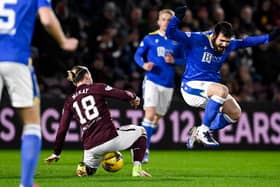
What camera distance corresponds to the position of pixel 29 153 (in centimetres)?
693

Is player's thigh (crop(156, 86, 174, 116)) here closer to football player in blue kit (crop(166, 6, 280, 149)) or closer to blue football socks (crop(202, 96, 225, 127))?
football player in blue kit (crop(166, 6, 280, 149))

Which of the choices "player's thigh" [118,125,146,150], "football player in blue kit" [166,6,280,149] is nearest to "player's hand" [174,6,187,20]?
"football player in blue kit" [166,6,280,149]

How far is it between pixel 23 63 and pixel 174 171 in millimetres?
4476

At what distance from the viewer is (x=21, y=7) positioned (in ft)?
22.7

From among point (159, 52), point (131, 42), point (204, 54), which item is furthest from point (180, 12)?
point (131, 42)

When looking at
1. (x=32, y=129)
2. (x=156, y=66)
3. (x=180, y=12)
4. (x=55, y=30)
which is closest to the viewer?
(x=55, y=30)

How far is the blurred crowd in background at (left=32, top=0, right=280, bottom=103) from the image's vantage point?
1636 cm

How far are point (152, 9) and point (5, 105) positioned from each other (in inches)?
177

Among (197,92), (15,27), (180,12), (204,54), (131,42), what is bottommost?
(197,92)

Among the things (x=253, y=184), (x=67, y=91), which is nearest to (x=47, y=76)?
(x=67, y=91)

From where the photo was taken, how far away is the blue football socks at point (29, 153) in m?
6.91

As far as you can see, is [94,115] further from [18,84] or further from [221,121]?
[18,84]

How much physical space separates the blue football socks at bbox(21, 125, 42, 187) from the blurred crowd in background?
29.6 ft

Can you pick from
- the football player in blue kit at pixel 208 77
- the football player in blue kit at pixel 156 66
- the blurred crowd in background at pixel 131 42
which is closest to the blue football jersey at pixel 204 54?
the football player in blue kit at pixel 208 77
